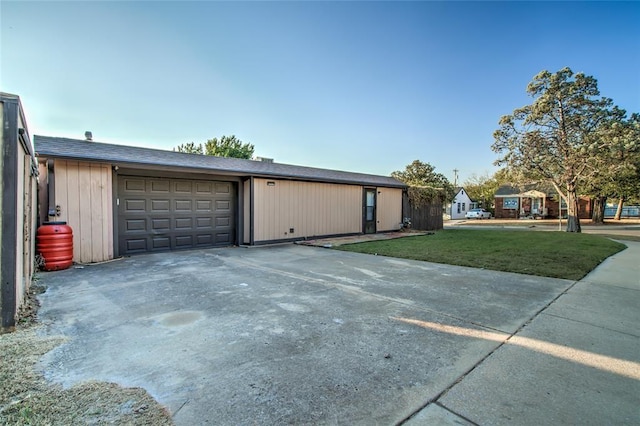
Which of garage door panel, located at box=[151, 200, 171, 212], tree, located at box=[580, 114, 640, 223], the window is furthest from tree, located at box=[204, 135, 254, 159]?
the window

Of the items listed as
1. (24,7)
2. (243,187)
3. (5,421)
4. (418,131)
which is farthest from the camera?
(418,131)

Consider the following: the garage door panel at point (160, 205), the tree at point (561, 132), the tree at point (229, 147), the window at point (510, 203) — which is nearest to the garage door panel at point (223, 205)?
the garage door panel at point (160, 205)

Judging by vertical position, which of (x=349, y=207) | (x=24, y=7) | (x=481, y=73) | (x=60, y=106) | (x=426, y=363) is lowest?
(x=426, y=363)

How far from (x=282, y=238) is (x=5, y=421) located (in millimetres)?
8666

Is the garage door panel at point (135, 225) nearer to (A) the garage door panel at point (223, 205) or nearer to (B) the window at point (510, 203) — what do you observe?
(A) the garage door panel at point (223, 205)

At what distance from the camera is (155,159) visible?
7820 mm

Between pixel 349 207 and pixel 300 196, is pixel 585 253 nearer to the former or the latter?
pixel 349 207

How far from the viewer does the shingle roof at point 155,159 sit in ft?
21.5

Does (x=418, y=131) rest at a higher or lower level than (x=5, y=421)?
higher

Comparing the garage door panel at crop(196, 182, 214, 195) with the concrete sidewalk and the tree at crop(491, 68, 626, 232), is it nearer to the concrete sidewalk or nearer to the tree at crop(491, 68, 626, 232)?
the concrete sidewalk

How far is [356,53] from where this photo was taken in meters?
10.8

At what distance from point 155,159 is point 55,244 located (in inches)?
119

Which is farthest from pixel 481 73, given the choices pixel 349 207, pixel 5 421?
pixel 5 421

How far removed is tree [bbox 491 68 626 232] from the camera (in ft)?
48.9
